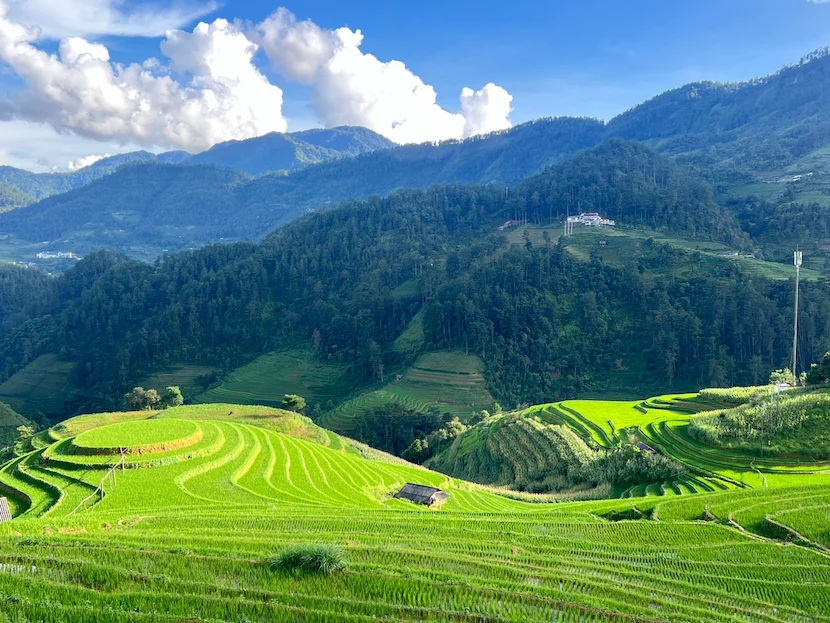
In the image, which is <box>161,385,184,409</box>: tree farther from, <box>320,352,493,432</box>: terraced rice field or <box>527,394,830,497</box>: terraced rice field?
<box>527,394,830,497</box>: terraced rice field

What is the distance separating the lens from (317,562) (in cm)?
1000

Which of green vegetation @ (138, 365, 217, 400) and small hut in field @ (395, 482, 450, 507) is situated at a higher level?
small hut in field @ (395, 482, 450, 507)

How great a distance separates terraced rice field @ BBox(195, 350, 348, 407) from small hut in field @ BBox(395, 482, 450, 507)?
6485 centimetres

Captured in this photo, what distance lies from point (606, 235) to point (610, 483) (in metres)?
91.7

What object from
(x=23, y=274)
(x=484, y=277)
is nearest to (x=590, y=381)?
(x=484, y=277)

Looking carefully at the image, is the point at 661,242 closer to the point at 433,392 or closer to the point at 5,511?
the point at 433,392

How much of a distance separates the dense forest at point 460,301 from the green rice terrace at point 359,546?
61.4 metres

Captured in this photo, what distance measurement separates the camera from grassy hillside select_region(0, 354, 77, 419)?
4035 inches

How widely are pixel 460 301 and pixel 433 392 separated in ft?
75.3

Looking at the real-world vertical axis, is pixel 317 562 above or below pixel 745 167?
below

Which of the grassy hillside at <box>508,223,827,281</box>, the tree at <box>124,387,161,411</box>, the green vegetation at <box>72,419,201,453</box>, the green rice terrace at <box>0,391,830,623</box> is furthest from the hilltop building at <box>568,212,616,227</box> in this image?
the green vegetation at <box>72,419,201,453</box>

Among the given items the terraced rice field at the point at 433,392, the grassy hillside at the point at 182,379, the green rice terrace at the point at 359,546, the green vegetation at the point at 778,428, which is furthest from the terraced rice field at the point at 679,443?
the grassy hillside at the point at 182,379

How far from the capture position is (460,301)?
101 meters

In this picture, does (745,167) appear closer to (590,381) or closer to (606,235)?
(606,235)
